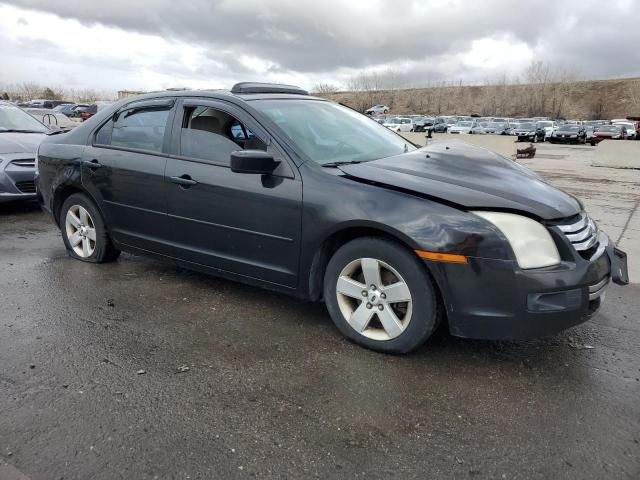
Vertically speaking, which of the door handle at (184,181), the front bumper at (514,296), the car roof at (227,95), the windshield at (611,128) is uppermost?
the car roof at (227,95)

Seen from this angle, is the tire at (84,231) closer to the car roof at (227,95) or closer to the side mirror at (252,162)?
the car roof at (227,95)

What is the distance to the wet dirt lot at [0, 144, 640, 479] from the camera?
225 cm

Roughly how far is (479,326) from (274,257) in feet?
4.64

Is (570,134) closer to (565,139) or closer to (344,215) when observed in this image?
(565,139)

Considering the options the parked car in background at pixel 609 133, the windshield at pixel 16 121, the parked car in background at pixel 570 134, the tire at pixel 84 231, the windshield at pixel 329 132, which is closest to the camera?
the windshield at pixel 329 132

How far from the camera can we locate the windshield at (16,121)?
27.5 ft

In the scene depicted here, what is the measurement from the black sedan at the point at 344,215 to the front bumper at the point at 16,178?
2952 mm

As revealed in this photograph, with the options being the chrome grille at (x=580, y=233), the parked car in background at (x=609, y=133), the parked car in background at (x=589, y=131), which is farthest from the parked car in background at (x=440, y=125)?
the chrome grille at (x=580, y=233)

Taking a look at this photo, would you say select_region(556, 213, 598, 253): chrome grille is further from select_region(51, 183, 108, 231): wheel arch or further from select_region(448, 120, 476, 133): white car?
select_region(448, 120, 476, 133): white car

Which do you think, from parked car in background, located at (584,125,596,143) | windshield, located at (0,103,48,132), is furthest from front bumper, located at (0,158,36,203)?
parked car in background, located at (584,125,596,143)

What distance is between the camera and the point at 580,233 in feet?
9.90

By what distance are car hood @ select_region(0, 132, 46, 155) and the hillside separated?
89682mm

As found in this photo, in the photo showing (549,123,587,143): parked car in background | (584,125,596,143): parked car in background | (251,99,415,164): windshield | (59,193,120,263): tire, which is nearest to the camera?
(251,99,415,164): windshield

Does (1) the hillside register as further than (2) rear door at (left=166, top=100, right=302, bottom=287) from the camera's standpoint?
Yes
